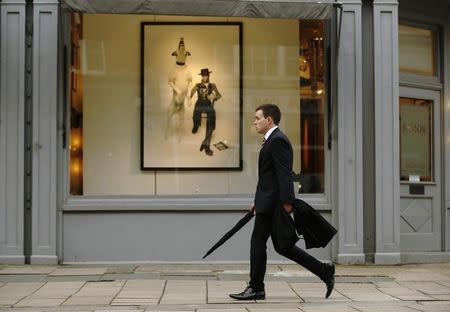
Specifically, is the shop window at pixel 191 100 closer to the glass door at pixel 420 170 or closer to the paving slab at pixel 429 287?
the glass door at pixel 420 170

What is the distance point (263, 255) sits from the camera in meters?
7.68

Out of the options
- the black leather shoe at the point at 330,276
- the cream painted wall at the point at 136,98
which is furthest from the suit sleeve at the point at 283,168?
the cream painted wall at the point at 136,98

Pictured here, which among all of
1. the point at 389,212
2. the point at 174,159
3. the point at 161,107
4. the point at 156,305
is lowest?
the point at 156,305

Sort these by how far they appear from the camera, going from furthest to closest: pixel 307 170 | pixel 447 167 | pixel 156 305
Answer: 1. pixel 447 167
2. pixel 307 170
3. pixel 156 305

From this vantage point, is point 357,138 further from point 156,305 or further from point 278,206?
point 156,305

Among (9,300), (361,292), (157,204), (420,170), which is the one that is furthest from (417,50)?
(9,300)

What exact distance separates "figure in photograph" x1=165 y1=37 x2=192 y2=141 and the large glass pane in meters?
3.25

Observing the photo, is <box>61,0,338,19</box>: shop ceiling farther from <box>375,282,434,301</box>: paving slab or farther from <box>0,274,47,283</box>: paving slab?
<box>375,282,434,301</box>: paving slab

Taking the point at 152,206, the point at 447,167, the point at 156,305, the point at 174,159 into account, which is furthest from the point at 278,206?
the point at 447,167

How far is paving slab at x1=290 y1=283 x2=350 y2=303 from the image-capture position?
7.94 meters

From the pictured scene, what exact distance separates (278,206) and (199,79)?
4544 millimetres

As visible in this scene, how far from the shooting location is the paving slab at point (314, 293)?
794cm

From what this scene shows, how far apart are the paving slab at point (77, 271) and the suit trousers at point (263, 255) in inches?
110

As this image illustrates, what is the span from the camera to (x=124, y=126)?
11.5m
